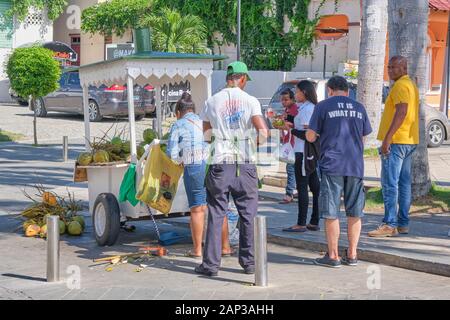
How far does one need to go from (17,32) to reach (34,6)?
1351 millimetres

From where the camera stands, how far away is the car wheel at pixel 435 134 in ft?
67.6

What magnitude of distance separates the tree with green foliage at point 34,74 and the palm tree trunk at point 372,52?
31.9ft

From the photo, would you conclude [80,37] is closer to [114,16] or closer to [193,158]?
[114,16]

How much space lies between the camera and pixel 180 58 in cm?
998

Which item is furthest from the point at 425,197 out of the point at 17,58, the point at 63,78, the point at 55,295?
the point at 63,78

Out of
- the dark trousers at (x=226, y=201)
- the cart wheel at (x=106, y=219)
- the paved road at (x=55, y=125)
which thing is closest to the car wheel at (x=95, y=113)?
the paved road at (x=55, y=125)

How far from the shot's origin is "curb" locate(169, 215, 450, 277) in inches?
330

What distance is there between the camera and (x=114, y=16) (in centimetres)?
3694

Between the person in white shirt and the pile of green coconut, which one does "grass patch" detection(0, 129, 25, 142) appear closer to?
the pile of green coconut

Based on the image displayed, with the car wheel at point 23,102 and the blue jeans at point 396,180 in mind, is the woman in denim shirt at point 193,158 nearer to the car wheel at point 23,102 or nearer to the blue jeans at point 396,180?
the blue jeans at point 396,180

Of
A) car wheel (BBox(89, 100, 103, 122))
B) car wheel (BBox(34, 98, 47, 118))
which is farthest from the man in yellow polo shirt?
car wheel (BBox(34, 98, 47, 118))

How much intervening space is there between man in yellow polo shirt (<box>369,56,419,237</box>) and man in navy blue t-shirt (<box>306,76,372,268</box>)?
0.87 meters
